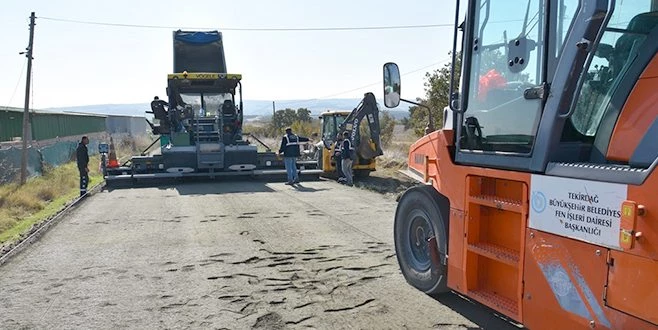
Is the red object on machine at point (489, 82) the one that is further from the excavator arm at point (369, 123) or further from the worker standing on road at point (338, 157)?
the excavator arm at point (369, 123)

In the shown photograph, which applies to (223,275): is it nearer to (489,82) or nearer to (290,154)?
(489,82)

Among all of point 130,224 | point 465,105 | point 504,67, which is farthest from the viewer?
point 130,224

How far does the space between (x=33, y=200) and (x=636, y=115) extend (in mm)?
13711

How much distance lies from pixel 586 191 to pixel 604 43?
91cm

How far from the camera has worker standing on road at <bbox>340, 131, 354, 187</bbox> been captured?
1589 cm

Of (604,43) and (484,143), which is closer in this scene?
(604,43)

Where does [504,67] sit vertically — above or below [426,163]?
above

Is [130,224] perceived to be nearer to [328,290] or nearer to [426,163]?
[328,290]

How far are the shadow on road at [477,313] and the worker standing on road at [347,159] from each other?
10.7m

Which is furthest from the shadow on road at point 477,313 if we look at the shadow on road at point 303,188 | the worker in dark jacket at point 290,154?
the worker in dark jacket at point 290,154

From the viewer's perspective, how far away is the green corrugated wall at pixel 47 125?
2267 centimetres

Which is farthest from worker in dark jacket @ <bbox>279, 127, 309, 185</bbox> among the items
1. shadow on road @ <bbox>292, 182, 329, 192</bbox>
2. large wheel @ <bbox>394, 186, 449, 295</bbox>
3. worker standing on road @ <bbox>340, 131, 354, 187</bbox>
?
large wheel @ <bbox>394, 186, 449, 295</bbox>

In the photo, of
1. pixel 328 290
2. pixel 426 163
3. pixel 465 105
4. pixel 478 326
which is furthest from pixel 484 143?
pixel 328 290

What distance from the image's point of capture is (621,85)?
3.11m
